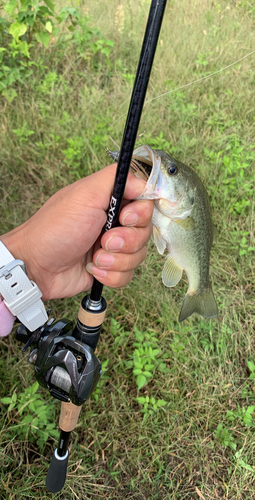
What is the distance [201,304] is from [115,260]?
21.4 inches

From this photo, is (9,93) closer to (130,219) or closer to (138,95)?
(130,219)

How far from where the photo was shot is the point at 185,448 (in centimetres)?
197

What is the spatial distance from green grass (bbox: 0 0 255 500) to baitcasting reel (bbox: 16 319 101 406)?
866mm

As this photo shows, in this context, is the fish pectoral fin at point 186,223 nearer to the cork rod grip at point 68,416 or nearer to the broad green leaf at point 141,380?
the cork rod grip at point 68,416

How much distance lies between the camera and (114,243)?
1.39 m

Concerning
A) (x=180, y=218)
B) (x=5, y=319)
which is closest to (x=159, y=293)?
(x=180, y=218)

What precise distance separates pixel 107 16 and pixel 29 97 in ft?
7.54

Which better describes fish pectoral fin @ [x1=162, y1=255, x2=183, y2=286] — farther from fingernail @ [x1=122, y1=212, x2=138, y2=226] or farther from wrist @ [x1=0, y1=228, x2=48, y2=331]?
wrist @ [x1=0, y1=228, x2=48, y2=331]

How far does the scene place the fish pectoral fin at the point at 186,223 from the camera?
1.36 m

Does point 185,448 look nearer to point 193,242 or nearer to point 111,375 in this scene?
point 111,375

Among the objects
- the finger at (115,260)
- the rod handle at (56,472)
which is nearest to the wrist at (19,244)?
the finger at (115,260)

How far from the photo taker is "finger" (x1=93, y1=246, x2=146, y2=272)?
57.4 inches

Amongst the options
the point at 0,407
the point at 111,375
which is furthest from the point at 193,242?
the point at 0,407

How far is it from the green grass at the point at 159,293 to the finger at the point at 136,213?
2.95 feet
